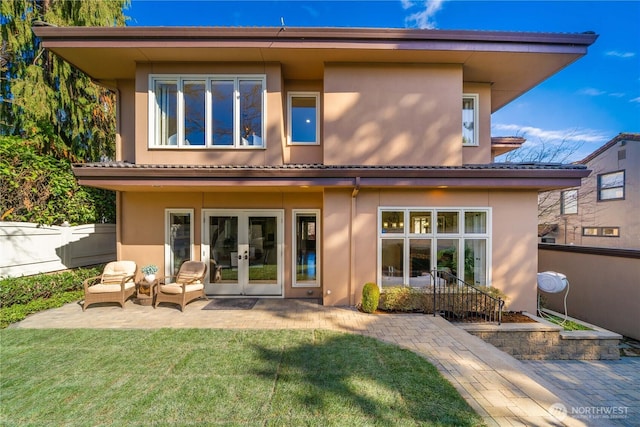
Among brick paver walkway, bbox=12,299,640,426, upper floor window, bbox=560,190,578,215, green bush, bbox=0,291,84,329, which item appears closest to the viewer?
brick paver walkway, bbox=12,299,640,426

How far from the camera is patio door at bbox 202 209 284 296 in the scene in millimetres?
7805

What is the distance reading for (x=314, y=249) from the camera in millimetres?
7871

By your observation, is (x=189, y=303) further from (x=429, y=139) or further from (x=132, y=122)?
(x=429, y=139)

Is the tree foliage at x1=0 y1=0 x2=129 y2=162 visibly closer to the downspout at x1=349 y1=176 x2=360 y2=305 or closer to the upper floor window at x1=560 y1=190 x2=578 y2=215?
the downspout at x1=349 y1=176 x2=360 y2=305

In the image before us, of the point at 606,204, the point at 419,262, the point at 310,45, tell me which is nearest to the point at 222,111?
the point at 310,45

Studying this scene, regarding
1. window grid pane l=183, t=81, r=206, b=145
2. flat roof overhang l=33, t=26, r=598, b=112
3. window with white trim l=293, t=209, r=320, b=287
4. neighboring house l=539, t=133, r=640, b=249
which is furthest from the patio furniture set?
neighboring house l=539, t=133, r=640, b=249

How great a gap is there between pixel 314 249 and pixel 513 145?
9257mm

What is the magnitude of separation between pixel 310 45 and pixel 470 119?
17.4ft

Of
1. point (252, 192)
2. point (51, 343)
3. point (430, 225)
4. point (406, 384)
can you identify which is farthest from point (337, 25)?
point (51, 343)

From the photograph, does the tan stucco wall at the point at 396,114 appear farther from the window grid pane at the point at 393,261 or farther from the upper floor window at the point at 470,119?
the window grid pane at the point at 393,261

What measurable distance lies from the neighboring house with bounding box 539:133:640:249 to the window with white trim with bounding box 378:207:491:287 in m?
9.86

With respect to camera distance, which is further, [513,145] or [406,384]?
[513,145]

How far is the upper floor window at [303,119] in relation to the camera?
316 inches

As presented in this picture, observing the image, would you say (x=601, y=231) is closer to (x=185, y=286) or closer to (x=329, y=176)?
(x=329, y=176)
